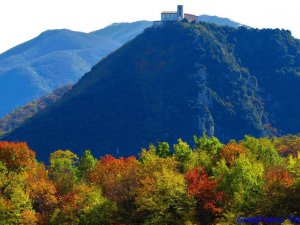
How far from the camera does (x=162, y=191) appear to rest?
77688 millimetres

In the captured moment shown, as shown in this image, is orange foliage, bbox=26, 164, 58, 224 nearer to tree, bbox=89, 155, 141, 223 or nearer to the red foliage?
tree, bbox=89, 155, 141, 223

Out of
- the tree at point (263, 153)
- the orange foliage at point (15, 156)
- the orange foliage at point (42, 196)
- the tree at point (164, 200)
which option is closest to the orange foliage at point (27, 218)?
the orange foliage at point (42, 196)

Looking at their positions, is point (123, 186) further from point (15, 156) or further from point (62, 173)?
point (62, 173)

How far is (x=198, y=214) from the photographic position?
248 ft

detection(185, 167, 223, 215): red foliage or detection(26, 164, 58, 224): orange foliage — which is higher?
detection(185, 167, 223, 215): red foliage

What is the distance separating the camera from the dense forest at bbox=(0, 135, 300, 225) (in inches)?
2724

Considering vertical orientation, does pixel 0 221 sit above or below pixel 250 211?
below

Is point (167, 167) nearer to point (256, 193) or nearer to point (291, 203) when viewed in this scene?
point (256, 193)

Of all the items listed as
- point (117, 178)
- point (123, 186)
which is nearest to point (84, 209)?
point (123, 186)

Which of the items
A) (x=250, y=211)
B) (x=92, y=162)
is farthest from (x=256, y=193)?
(x=92, y=162)

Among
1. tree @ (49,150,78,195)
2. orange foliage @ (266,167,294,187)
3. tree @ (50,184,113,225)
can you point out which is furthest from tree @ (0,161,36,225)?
orange foliage @ (266,167,294,187)

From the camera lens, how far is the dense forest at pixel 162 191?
6919cm

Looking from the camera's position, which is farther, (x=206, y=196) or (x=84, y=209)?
(x=84, y=209)

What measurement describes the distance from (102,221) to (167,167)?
15.5 m
